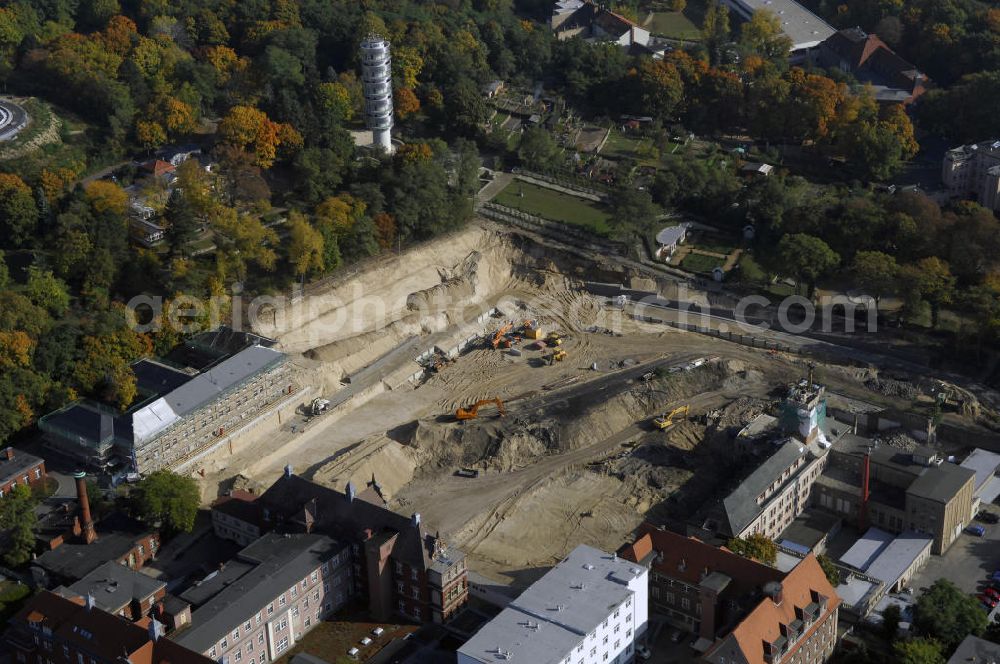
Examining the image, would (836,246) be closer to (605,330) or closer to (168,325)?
(605,330)

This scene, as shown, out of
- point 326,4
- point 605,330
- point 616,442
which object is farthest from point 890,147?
point 326,4

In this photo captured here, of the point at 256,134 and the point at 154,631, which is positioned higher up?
the point at 256,134

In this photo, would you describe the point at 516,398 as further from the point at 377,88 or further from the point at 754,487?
the point at 377,88

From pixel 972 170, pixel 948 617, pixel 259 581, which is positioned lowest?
pixel 948 617

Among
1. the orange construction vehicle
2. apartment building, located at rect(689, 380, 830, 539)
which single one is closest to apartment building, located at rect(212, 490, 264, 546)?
apartment building, located at rect(689, 380, 830, 539)

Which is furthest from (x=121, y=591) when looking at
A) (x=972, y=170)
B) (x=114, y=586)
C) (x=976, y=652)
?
(x=972, y=170)

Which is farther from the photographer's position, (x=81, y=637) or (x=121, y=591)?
(x=121, y=591)
